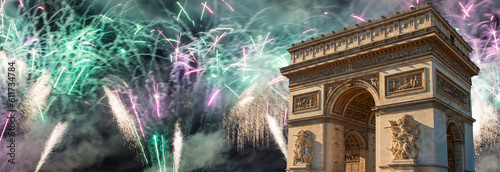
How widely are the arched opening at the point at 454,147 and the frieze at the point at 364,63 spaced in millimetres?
4460

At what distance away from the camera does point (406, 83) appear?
22.0m

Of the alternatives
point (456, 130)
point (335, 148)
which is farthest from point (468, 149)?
point (335, 148)

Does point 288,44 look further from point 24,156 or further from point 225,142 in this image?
point 24,156

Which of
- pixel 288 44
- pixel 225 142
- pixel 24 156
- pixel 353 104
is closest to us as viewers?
pixel 353 104

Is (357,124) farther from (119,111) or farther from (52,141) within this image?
(52,141)

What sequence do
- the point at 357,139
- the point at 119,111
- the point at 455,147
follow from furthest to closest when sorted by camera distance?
the point at 119,111 < the point at 357,139 < the point at 455,147

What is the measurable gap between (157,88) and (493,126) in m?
26.3

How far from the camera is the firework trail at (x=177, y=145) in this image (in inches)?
1623

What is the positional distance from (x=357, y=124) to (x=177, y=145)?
20.4m

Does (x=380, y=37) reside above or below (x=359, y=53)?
above

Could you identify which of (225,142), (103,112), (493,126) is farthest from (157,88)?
(493,126)

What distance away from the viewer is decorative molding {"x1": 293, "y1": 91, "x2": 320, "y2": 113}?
1029 inches

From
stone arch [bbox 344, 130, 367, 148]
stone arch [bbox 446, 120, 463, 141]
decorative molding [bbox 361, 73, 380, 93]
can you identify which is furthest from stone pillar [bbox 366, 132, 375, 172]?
decorative molding [bbox 361, 73, 380, 93]

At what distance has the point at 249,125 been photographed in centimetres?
3806
